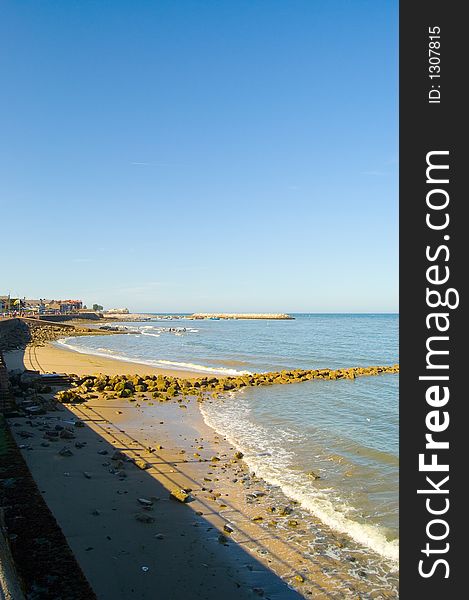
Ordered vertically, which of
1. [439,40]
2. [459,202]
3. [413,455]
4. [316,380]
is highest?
[439,40]

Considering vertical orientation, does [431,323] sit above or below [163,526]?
above

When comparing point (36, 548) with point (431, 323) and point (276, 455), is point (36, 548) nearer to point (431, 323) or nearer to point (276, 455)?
point (431, 323)

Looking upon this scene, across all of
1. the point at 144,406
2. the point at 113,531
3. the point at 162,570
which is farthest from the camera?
the point at 144,406

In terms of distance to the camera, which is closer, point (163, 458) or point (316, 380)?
point (163, 458)

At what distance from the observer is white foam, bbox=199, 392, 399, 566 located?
8896 mm

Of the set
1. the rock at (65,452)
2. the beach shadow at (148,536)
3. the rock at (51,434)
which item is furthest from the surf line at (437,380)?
the rock at (51,434)

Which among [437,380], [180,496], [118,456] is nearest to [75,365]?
[118,456]

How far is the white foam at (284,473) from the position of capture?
29.2ft

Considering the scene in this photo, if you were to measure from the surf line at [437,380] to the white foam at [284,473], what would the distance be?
2854mm

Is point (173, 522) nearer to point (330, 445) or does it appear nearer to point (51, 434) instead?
point (51, 434)

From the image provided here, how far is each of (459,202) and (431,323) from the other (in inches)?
63.8

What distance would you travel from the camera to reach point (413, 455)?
5898mm

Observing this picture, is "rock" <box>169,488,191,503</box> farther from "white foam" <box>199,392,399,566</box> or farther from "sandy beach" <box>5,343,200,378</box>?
"sandy beach" <box>5,343,200,378</box>

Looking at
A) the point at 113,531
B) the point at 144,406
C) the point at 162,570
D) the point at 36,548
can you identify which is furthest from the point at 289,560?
the point at 144,406
